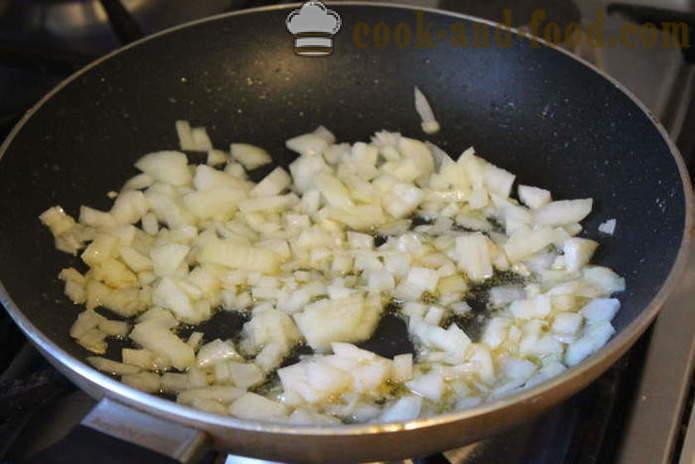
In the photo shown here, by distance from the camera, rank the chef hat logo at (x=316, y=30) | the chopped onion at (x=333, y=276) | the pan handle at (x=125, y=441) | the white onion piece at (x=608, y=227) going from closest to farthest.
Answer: the pan handle at (x=125, y=441) → the chopped onion at (x=333, y=276) → the white onion piece at (x=608, y=227) → the chef hat logo at (x=316, y=30)

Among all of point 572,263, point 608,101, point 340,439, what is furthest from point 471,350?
point 608,101

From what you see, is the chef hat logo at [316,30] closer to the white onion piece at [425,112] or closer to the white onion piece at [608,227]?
the white onion piece at [425,112]

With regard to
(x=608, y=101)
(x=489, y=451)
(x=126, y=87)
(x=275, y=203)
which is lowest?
(x=489, y=451)

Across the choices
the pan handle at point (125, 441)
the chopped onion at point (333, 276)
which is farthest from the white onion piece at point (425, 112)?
the pan handle at point (125, 441)

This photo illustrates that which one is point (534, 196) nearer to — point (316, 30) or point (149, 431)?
point (316, 30)

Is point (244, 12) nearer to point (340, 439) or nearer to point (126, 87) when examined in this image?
point (126, 87)
